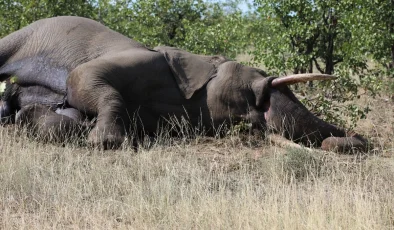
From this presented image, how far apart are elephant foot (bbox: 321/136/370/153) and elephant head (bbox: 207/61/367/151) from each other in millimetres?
194

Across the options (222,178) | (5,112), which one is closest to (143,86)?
(5,112)

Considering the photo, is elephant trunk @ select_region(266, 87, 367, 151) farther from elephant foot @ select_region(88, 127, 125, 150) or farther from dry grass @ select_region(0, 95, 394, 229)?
elephant foot @ select_region(88, 127, 125, 150)

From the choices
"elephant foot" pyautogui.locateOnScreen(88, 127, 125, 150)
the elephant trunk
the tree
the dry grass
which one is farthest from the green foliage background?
"elephant foot" pyautogui.locateOnScreen(88, 127, 125, 150)

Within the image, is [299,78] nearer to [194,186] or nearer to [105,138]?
[105,138]

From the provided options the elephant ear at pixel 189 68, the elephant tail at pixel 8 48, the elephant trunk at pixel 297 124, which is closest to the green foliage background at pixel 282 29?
the elephant trunk at pixel 297 124

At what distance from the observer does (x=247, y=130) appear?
29.1ft

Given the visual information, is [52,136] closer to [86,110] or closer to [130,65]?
[86,110]

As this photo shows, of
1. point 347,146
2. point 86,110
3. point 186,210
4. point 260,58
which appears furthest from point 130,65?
point 260,58

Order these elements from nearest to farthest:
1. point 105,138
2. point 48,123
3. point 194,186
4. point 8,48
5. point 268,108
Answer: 1. point 194,186
2. point 105,138
3. point 48,123
4. point 268,108
5. point 8,48

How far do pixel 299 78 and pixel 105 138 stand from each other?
2428 mm

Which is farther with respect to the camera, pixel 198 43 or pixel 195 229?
pixel 198 43

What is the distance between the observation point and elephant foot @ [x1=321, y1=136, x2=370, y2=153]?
27.5ft

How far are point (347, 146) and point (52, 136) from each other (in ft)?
10.7

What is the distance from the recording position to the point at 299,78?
8789 mm
